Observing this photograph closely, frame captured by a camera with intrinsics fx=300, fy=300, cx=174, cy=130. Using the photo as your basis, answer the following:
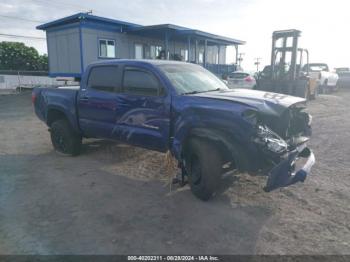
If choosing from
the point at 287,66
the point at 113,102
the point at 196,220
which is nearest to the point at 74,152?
the point at 113,102

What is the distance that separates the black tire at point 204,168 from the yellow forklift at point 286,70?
11.3m

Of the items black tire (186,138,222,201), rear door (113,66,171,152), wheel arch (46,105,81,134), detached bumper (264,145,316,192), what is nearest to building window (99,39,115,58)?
wheel arch (46,105,81,134)

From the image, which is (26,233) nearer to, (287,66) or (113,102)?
(113,102)

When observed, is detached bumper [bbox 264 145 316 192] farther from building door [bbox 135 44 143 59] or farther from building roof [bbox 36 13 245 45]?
building door [bbox 135 44 143 59]

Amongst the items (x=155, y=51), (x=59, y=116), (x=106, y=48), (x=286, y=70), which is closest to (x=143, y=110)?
(x=59, y=116)

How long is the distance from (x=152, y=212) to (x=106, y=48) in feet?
54.4

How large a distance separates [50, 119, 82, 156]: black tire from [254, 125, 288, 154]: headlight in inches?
163

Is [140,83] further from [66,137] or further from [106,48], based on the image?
[106,48]

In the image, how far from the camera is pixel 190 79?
505cm

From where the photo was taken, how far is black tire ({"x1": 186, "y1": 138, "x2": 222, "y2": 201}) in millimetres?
4020

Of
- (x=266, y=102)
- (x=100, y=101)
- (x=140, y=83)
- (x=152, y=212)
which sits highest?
(x=140, y=83)

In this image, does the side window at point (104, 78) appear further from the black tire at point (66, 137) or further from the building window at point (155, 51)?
the building window at point (155, 51)

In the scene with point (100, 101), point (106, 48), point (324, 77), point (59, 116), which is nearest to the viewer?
point (100, 101)

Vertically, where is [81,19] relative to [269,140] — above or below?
above
